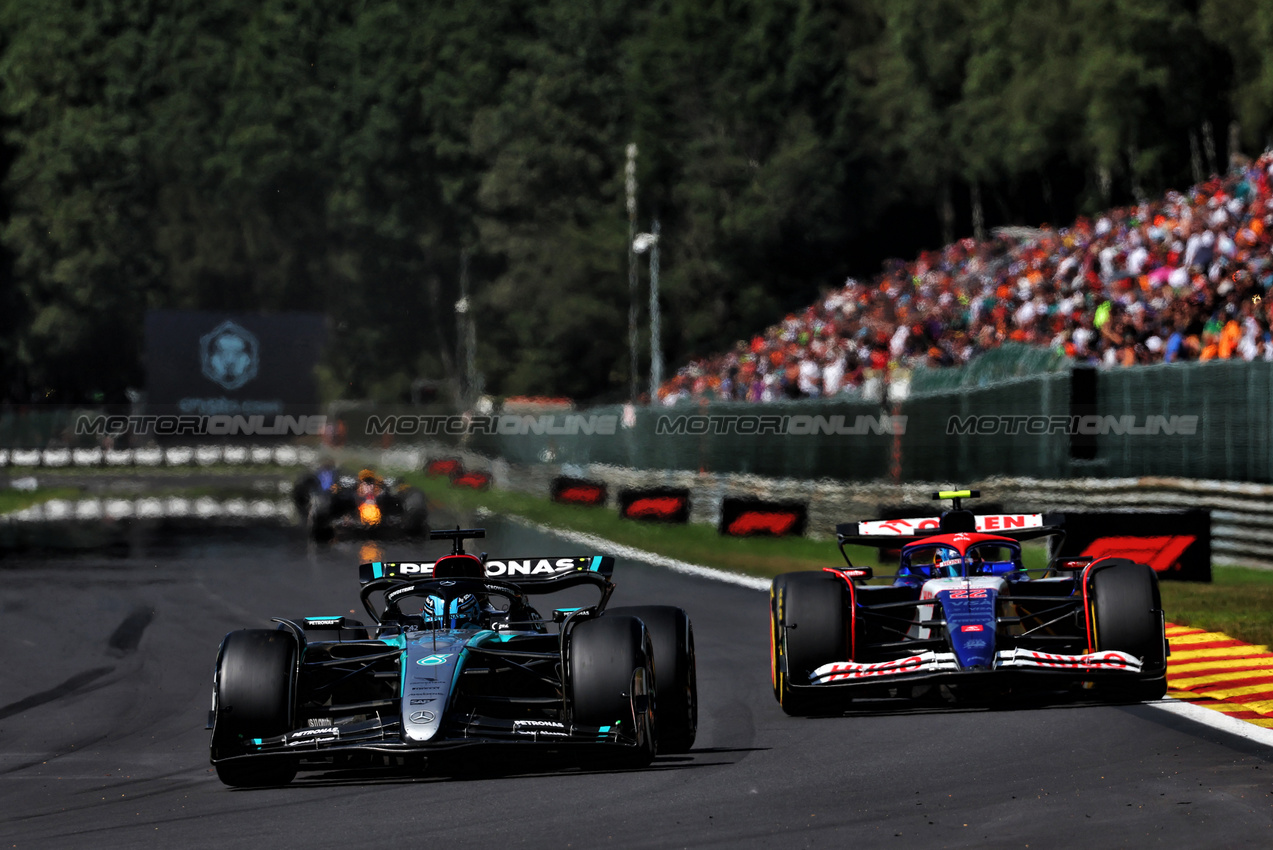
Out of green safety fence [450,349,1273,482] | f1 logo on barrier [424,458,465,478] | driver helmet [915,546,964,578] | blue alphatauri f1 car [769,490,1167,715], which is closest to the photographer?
blue alphatauri f1 car [769,490,1167,715]

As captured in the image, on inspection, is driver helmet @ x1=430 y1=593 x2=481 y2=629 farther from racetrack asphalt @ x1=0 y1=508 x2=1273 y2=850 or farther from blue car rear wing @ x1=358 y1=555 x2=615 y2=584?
racetrack asphalt @ x1=0 y1=508 x2=1273 y2=850

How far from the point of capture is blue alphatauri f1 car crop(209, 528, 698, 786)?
7992mm

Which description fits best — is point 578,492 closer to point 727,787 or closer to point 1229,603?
point 1229,603

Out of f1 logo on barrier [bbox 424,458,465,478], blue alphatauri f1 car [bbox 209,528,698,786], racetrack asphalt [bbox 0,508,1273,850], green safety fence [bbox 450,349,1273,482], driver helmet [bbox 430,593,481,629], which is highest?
green safety fence [bbox 450,349,1273,482]

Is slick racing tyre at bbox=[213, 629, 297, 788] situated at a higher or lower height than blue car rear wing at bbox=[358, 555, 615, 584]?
lower

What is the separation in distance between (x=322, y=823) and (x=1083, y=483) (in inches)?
576

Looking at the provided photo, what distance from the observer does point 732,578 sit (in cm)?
2005

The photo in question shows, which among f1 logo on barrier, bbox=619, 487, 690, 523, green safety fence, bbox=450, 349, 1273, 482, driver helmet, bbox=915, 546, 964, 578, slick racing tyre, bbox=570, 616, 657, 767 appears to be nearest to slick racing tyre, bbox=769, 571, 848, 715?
driver helmet, bbox=915, 546, 964, 578

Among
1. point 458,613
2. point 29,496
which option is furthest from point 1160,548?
point 29,496

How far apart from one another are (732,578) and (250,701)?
1220 cm

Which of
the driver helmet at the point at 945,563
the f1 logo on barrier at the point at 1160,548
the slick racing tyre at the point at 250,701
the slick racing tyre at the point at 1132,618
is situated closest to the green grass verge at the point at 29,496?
the f1 logo on barrier at the point at 1160,548

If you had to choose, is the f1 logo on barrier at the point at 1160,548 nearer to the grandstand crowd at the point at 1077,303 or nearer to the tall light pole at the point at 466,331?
the grandstand crowd at the point at 1077,303

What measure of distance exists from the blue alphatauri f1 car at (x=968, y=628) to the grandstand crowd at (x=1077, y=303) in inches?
395

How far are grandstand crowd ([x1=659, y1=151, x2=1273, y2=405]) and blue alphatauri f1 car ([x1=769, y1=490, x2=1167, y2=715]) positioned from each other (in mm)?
10045
